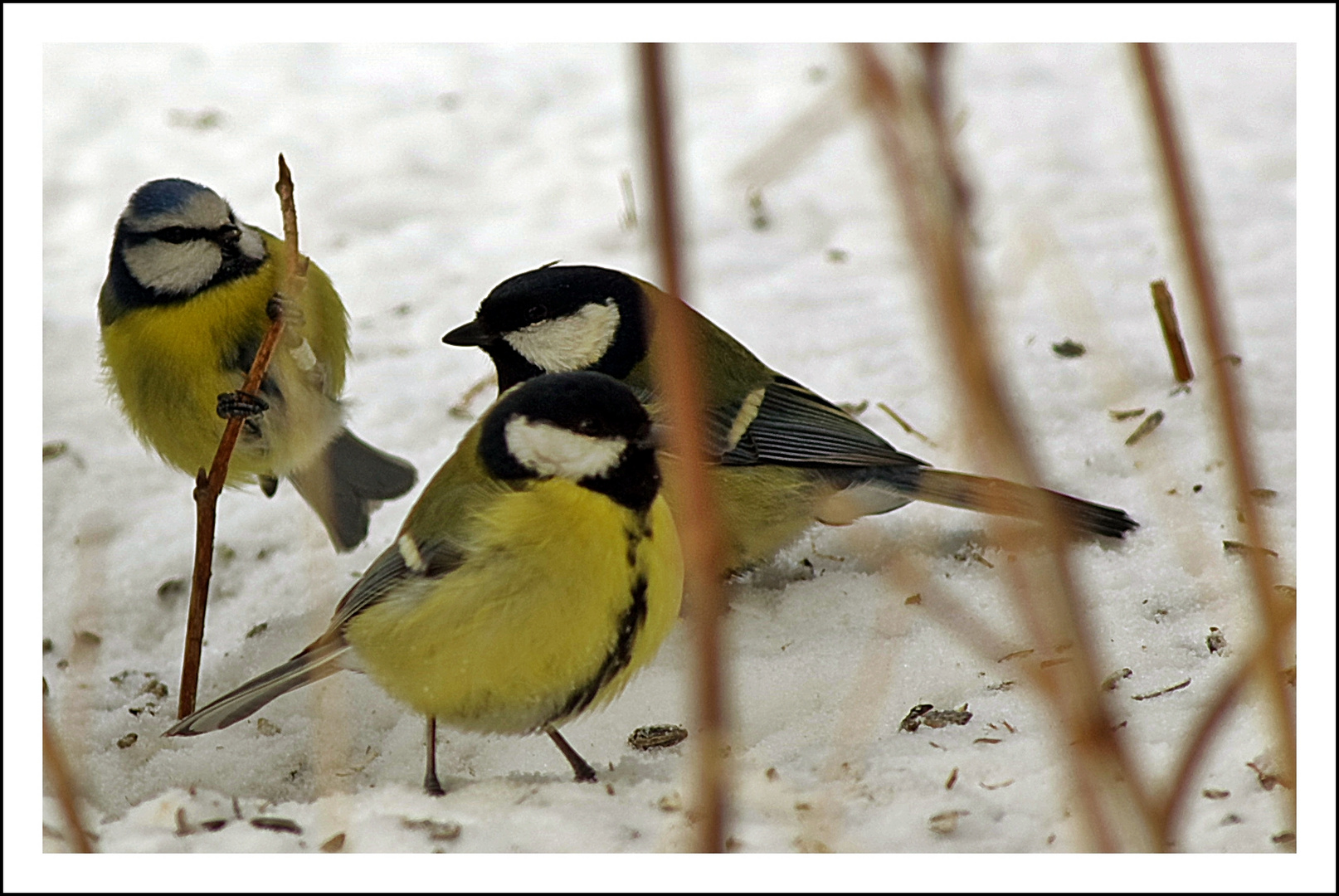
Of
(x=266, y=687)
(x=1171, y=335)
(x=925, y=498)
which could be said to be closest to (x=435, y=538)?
(x=266, y=687)

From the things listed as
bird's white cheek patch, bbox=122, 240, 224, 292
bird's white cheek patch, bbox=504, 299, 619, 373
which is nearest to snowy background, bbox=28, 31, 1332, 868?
bird's white cheek patch, bbox=504, 299, 619, 373

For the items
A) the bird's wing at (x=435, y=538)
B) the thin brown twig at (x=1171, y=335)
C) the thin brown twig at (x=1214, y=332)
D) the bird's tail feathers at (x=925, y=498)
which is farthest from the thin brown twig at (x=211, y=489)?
the thin brown twig at (x=1171, y=335)

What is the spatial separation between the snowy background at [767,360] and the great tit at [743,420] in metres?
0.11

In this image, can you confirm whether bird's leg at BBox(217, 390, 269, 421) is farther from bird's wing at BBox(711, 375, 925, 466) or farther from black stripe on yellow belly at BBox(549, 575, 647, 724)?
bird's wing at BBox(711, 375, 925, 466)

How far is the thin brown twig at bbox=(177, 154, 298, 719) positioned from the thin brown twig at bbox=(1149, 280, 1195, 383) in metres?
1.81

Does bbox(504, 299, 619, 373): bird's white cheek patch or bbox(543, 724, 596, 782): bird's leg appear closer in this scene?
bbox(543, 724, 596, 782): bird's leg

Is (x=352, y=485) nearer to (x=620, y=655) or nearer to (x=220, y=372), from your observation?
(x=220, y=372)

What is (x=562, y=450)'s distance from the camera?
166cm

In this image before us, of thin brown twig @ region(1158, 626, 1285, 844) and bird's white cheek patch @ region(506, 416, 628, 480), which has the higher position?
bird's white cheek patch @ region(506, 416, 628, 480)

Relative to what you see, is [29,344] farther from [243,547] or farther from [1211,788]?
[1211,788]

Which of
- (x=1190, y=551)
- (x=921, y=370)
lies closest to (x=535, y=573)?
(x=1190, y=551)

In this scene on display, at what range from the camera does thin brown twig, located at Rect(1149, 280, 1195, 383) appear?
2723 millimetres

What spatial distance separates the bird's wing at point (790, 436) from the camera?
230 centimetres

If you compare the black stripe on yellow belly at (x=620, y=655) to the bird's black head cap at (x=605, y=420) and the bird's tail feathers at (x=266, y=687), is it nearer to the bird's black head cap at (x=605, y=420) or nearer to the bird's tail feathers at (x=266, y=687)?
the bird's black head cap at (x=605, y=420)
